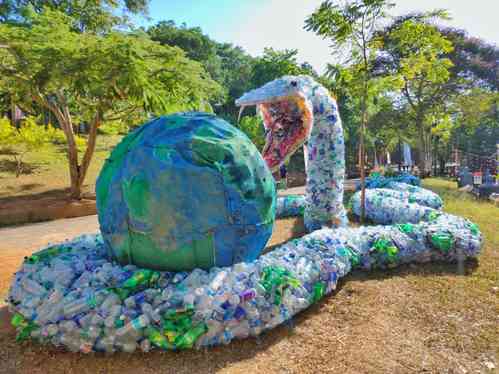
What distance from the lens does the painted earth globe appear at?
9.40ft

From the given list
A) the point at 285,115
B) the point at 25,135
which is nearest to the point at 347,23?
the point at 285,115

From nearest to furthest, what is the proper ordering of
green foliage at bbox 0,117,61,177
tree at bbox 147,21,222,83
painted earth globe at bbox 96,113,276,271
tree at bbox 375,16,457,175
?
painted earth globe at bbox 96,113,276,271 < tree at bbox 375,16,457,175 < green foliage at bbox 0,117,61,177 < tree at bbox 147,21,222,83

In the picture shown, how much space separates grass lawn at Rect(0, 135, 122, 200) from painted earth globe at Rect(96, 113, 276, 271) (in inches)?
436

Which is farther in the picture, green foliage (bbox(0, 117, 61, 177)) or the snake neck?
green foliage (bbox(0, 117, 61, 177))

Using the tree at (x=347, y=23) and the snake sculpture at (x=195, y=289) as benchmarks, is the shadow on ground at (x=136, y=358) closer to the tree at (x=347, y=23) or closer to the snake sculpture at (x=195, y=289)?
the snake sculpture at (x=195, y=289)

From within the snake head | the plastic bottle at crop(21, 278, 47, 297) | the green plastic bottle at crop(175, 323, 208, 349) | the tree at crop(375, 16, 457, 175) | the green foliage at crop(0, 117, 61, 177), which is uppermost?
the tree at crop(375, 16, 457, 175)

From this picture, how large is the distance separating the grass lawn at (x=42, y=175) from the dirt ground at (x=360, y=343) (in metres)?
10.7

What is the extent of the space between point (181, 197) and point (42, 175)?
14.4m

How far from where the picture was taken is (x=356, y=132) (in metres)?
23.7

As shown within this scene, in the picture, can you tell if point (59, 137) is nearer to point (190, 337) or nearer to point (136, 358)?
point (136, 358)

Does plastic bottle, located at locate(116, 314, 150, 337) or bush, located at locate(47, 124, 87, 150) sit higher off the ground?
bush, located at locate(47, 124, 87, 150)

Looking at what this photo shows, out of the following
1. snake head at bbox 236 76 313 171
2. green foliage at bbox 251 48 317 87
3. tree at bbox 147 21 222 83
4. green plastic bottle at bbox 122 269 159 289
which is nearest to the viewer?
green plastic bottle at bbox 122 269 159 289

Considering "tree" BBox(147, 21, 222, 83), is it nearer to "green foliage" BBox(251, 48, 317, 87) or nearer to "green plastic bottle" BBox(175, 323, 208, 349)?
"green foliage" BBox(251, 48, 317, 87)

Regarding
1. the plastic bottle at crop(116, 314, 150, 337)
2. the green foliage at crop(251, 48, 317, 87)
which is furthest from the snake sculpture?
the green foliage at crop(251, 48, 317, 87)
